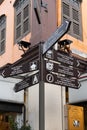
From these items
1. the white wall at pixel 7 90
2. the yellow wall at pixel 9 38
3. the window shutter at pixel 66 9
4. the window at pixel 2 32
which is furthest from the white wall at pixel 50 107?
the window at pixel 2 32

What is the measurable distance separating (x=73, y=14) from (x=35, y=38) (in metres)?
2.14

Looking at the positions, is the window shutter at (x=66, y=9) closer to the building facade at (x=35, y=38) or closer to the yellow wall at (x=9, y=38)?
the building facade at (x=35, y=38)

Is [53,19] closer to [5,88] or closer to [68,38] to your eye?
[68,38]

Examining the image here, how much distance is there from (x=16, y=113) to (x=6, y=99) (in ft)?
2.33

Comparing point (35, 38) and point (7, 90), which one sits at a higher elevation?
point (35, 38)

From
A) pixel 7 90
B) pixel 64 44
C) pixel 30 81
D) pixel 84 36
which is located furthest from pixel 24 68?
pixel 84 36

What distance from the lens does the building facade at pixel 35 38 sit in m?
9.85

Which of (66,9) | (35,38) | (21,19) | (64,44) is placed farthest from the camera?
(21,19)

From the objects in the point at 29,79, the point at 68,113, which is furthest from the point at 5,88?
the point at 29,79

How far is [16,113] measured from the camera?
33.7ft

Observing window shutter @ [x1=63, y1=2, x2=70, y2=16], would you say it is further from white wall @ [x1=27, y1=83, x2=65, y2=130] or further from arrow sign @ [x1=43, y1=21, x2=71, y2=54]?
arrow sign @ [x1=43, y1=21, x2=71, y2=54]

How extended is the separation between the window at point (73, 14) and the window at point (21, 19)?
130 centimetres

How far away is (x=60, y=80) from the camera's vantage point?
6.26m

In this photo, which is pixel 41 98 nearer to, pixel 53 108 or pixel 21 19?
pixel 53 108
